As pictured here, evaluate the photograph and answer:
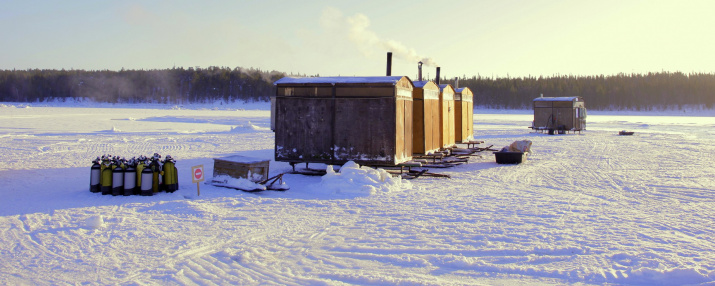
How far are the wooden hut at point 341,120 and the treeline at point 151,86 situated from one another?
80.7 m

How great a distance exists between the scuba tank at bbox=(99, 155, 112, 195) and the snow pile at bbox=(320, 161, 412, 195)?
4009mm

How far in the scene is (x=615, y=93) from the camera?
339 feet

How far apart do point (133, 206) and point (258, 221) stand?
92.5 inches

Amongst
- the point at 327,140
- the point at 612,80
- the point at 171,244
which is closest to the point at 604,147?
the point at 327,140

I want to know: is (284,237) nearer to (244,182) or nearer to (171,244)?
(171,244)

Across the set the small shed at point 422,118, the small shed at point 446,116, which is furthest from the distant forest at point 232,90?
the small shed at point 422,118

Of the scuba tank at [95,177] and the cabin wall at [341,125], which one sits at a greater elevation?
the cabin wall at [341,125]

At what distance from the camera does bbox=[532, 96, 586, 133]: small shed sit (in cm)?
3575

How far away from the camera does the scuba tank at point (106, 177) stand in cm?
1016

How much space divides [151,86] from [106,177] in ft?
333

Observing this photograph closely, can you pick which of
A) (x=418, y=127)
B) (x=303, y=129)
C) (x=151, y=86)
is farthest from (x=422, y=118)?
(x=151, y=86)

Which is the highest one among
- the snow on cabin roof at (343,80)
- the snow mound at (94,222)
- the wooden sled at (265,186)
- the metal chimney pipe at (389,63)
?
the metal chimney pipe at (389,63)

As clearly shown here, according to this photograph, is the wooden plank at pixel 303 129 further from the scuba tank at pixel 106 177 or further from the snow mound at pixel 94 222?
the snow mound at pixel 94 222

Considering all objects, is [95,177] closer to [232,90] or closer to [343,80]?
[343,80]
